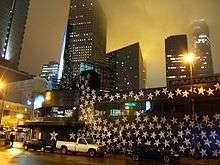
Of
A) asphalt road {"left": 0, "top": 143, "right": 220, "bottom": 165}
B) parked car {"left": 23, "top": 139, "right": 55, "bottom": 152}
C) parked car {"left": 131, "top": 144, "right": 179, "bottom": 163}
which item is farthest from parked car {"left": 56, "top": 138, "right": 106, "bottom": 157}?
parked car {"left": 131, "top": 144, "right": 179, "bottom": 163}

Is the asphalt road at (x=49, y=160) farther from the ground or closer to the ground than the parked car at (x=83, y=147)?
closer to the ground

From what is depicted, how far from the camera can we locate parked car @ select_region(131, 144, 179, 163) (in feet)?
99.9

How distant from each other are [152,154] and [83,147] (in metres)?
9.21

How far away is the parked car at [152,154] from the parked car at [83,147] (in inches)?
194

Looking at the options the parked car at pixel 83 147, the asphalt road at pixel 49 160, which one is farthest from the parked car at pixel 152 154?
the parked car at pixel 83 147

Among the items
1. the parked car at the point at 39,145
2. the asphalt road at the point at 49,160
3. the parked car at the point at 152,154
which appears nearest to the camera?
the asphalt road at the point at 49,160

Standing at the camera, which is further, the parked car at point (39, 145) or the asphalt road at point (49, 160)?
the parked car at point (39, 145)

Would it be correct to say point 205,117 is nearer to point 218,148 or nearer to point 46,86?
point 218,148

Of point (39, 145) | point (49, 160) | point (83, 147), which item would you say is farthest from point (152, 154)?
point (39, 145)

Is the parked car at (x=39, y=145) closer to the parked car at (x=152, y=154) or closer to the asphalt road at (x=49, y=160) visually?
the asphalt road at (x=49, y=160)

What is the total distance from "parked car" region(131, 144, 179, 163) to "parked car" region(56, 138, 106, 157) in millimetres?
4936

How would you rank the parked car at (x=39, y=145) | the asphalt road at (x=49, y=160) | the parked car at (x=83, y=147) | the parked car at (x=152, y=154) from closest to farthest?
the asphalt road at (x=49, y=160) < the parked car at (x=152, y=154) < the parked car at (x=83, y=147) < the parked car at (x=39, y=145)

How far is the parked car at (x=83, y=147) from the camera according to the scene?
34.5 m

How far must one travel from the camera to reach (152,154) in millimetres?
30844
